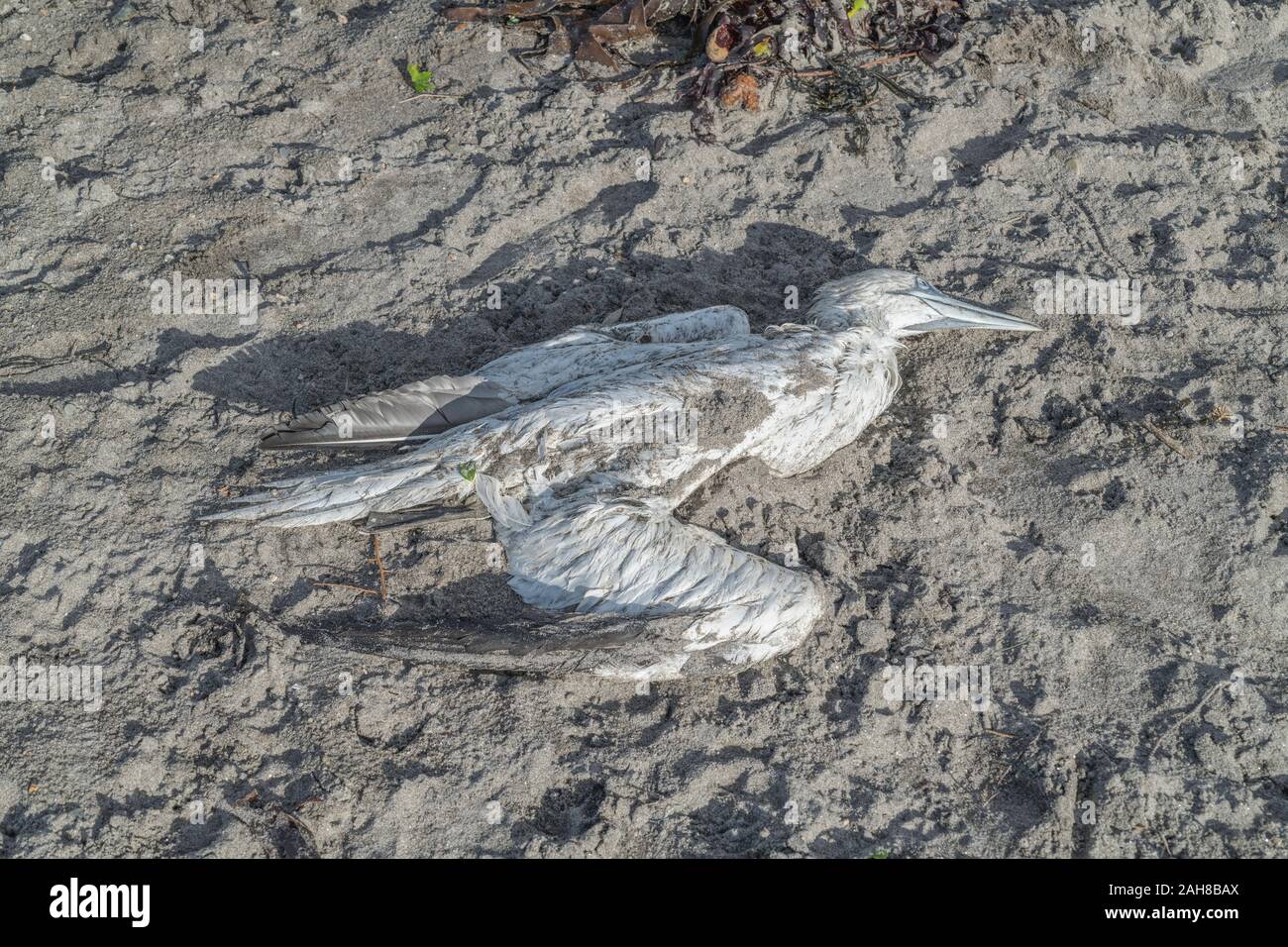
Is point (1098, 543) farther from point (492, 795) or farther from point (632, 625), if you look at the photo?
point (492, 795)

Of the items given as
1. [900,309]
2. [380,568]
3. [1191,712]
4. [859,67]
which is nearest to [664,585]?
[380,568]

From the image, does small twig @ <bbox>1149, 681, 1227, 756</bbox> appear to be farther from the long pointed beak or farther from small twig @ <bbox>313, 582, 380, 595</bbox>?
small twig @ <bbox>313, 582, 380, 595</bbox>

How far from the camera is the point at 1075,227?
18.5ft

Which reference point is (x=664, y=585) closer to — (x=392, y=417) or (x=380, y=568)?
(x=380, y=568)

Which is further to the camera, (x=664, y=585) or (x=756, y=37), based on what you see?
(x=756, y=37)

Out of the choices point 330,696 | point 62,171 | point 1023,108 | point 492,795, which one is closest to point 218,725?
point 330,696

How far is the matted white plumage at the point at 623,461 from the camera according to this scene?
13.3 feet

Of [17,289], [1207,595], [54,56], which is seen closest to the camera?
[1207,595]

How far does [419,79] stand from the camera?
6.07 metres

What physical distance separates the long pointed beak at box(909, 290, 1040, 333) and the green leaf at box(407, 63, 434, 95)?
3143mm

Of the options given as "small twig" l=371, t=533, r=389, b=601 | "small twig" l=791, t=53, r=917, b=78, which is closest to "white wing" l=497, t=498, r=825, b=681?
"small twig" l=371, t=533, r=389, b=601

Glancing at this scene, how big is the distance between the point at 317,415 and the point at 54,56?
3425 mm

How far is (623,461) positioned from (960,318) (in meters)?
1.95
